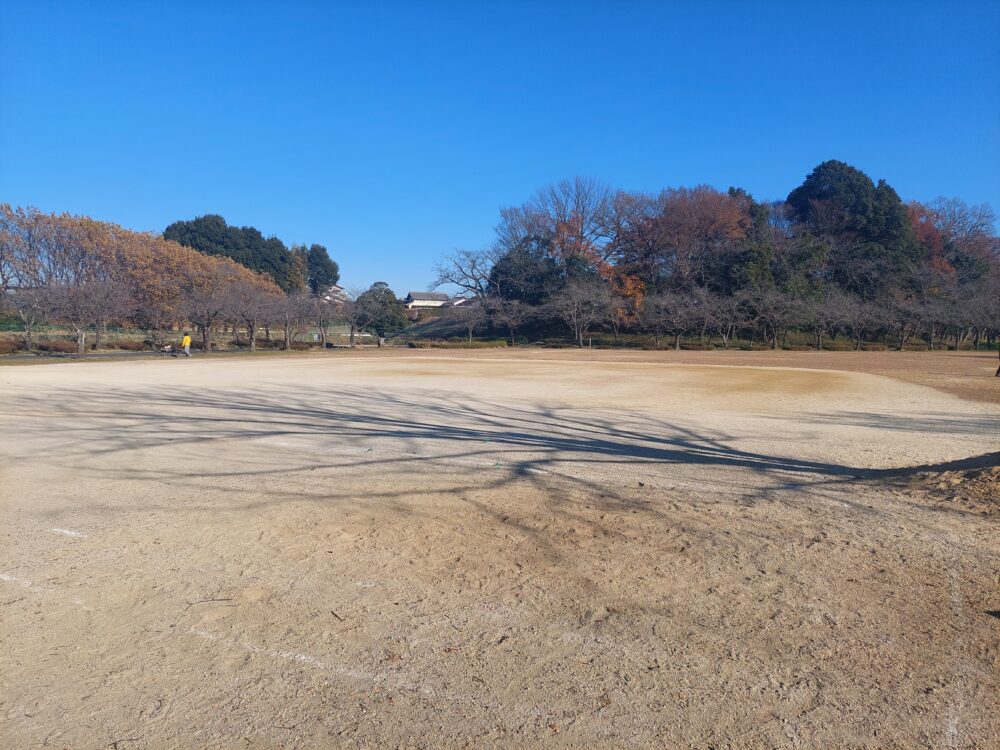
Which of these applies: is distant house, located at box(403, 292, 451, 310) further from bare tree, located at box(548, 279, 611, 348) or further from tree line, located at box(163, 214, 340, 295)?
bare tree, located at box(548, 279, 611, 348)

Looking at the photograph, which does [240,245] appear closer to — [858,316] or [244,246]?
[244,246]

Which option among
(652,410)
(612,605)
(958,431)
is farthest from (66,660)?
(958,431)

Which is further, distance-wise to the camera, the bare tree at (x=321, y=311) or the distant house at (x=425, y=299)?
the distant house at (x=425, y=299)

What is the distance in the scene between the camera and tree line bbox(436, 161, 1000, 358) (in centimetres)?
5119

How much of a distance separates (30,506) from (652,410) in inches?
412

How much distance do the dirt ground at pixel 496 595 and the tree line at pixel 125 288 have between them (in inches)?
1404

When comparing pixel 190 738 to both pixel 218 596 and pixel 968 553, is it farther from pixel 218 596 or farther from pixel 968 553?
pixel 968 553

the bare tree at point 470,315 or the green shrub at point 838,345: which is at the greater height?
the bare tree at point 470,315

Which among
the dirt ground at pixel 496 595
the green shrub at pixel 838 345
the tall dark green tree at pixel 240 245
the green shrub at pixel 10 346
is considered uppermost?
the tall dark green tree at pixel 240 245

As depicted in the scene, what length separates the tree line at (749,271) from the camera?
51.2 metres

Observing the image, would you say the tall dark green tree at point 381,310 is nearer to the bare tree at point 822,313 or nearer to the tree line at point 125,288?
the tree line at point 125,288

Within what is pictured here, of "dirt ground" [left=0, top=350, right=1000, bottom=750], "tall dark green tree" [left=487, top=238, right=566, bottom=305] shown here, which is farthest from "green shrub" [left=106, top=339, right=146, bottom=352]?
"dirt ground" [left=0, top=350, right=1000, bottom=750]

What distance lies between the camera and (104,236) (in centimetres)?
5181

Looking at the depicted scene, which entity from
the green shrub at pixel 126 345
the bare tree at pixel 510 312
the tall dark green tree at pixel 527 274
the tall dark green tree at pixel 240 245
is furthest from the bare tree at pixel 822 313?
the tall dark green tree at pixel 240 245
